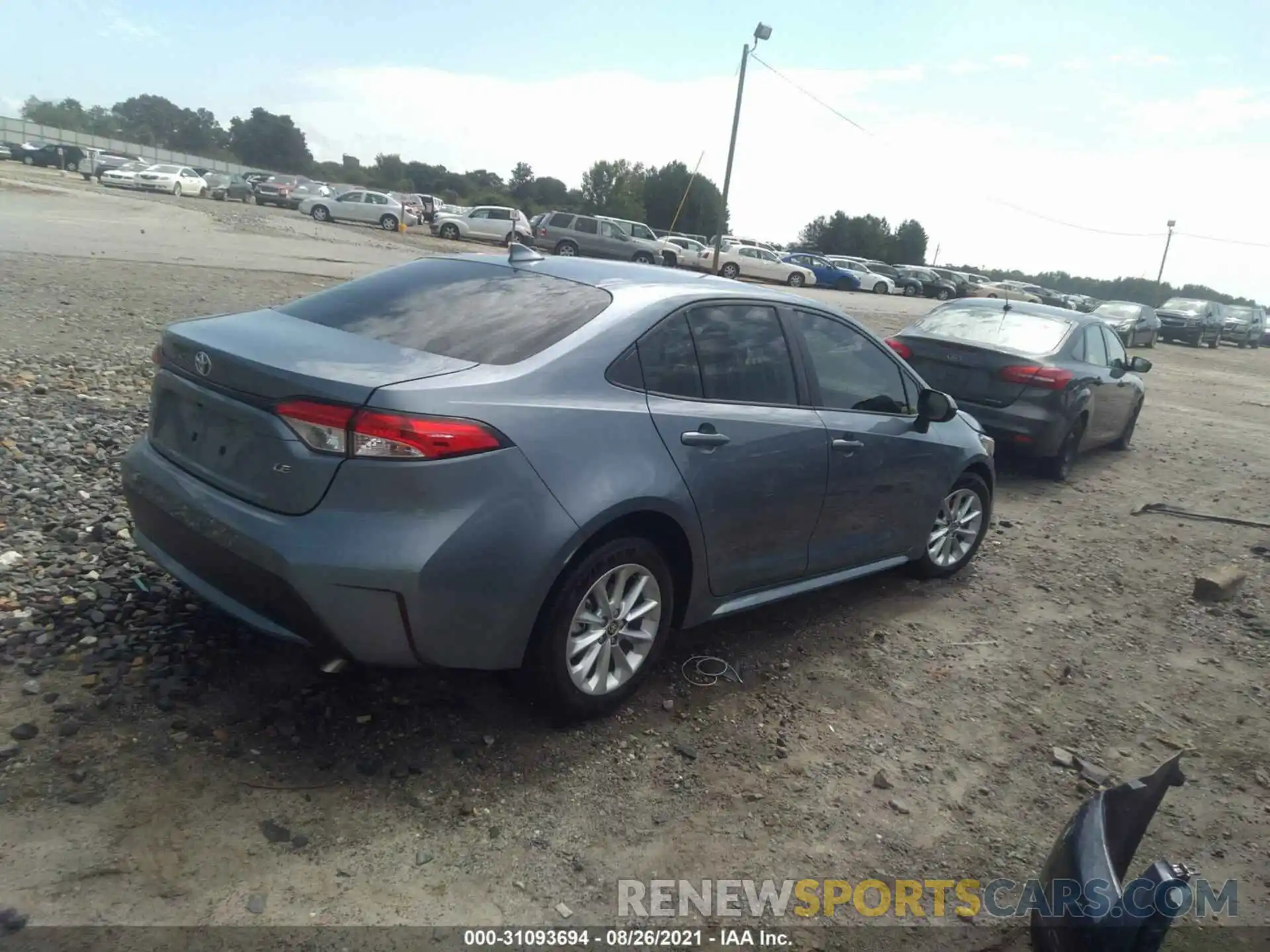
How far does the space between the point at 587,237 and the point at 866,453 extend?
3329cm

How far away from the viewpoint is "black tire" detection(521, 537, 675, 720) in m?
3.29

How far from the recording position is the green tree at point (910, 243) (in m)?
82.8

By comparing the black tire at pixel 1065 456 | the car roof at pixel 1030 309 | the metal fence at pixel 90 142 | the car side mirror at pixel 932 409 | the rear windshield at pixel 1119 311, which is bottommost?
the black tire at pixel 1065 456

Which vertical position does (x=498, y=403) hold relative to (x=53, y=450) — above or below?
above

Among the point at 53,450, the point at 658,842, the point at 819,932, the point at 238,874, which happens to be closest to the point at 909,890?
the point at 819,932

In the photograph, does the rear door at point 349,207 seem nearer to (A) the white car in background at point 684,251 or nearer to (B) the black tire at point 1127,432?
(A) the white car in background at point 684,251

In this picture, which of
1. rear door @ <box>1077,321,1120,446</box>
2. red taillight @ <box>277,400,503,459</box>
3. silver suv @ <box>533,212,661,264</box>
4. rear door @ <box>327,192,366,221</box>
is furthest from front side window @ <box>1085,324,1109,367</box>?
rear door @ <box>327,192,366,221</box>

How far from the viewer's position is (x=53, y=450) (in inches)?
214

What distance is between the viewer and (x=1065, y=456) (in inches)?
341

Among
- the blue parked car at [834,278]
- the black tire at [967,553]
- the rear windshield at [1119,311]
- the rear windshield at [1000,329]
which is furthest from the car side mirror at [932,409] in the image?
the blue parked car at [834,278]

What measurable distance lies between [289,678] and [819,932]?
2.07m

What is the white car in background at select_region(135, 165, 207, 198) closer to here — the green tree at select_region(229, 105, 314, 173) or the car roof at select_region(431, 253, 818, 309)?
the car roof at select_region(431, 253, 818, 309)

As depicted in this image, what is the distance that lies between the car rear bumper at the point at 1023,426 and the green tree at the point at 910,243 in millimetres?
78428

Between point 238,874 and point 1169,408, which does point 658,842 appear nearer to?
point 238,874
